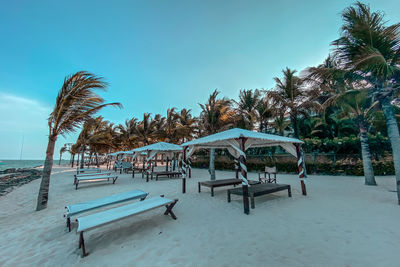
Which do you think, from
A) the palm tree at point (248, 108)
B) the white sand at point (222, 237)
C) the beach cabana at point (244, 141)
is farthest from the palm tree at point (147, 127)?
the white sand at point (222, 237)

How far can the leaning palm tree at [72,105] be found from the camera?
5527 mm

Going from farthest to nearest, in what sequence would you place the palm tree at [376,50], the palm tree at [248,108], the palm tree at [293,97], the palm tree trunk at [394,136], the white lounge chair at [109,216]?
the palm tree at [248,108]
the palm tree at [293,97]
the palm tree trunk at [394,136]
the palm tree at [376,50]
the white lounge chair at [109,216]

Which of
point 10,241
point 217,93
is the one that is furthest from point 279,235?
point 217,93

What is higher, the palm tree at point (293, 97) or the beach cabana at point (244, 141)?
the palm tree at point (293, 97)

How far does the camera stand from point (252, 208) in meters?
4.83

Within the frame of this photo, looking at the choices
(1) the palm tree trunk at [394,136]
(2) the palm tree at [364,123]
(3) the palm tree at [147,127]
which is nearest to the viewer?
(1) the palm tree trunk at [394,136]

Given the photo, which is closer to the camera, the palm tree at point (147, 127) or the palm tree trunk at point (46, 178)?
the palm tree trunk at point (46, 178)

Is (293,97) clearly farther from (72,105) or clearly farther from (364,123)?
(72,105)

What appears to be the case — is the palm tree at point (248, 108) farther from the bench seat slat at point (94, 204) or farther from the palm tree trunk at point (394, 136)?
the bench seat slat at point (94, 204)

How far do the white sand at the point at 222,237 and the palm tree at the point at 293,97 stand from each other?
711 cm

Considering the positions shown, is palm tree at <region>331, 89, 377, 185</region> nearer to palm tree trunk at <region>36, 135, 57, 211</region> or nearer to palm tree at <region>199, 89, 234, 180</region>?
palm tree at <region>199, 89, 234, 180</region>

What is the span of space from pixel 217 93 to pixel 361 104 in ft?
27.5

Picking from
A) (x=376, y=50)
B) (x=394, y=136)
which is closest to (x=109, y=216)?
(x=376, y=50)

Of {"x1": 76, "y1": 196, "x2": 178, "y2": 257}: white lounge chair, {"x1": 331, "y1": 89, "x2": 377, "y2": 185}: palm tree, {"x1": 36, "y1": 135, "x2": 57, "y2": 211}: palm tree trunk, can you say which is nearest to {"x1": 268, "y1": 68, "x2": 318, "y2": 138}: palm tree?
{"x1": 331, "y1": 89, "x2": 377, "y2": 185}: palm tree
